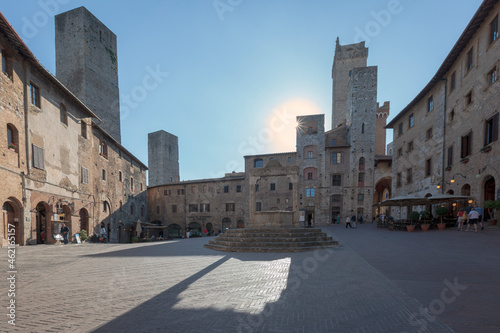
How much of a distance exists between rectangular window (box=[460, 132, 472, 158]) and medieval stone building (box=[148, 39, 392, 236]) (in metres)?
14.2

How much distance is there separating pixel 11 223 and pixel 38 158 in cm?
392

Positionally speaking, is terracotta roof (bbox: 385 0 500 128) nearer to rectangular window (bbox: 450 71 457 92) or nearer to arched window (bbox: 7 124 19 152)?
rectangular window (bbox: 450 71 457 92)

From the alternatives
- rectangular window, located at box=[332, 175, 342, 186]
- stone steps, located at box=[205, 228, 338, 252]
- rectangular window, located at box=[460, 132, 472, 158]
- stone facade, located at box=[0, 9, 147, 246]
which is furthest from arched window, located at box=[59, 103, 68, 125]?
rectangular window, located at box=[332, 175, 342, 186]

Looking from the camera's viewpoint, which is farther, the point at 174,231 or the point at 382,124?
the point at 382,124

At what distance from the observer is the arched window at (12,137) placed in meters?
12.4

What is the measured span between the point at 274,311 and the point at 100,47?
35831 millimetres

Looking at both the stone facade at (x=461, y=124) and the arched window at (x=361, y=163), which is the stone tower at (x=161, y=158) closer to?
the arched window at (x=361, y=163)

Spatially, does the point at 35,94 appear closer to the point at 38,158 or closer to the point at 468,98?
the point at 38,158

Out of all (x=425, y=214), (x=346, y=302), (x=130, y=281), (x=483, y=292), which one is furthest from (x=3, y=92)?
(x=425, y=214)

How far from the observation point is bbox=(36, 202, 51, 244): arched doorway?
14578mm

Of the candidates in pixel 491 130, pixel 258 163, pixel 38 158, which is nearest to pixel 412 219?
pixel 491 130

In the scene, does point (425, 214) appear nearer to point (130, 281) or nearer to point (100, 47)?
point (130, 281)

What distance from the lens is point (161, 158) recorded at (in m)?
45.5

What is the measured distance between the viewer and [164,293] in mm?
4715
